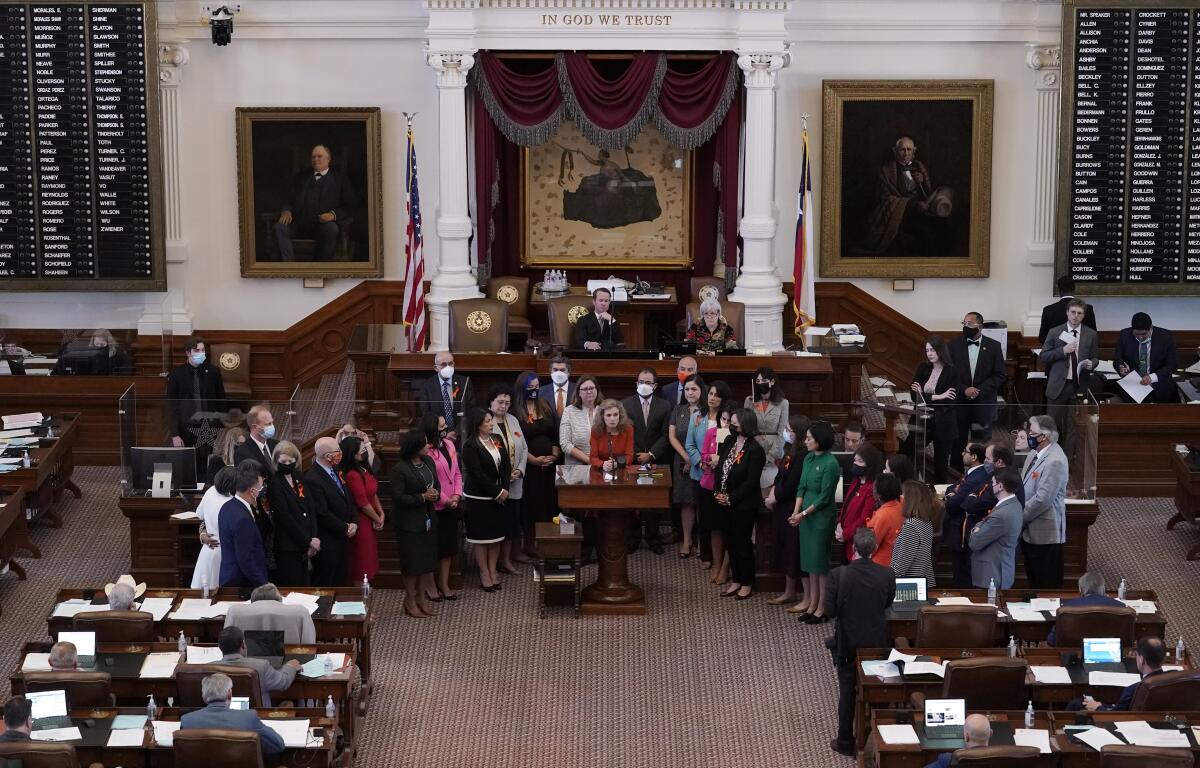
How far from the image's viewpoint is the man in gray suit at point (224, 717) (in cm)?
955

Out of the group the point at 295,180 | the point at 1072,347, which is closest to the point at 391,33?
the point at 295,180

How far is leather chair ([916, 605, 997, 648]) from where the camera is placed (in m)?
11.3

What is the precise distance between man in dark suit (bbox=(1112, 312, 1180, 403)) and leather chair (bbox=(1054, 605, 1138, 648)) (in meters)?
6.01

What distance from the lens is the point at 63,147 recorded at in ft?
60.6

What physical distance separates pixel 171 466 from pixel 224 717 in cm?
502

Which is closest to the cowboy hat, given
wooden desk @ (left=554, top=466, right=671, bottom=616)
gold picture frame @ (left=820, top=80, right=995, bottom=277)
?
wooden desk @ (left=554, top=466, right=671, bottom=616)

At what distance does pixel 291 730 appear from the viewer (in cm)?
995

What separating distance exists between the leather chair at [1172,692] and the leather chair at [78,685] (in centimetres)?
584

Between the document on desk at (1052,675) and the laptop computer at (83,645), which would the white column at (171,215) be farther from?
the document on desk at (1052,675)

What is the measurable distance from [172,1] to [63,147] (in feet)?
6.18

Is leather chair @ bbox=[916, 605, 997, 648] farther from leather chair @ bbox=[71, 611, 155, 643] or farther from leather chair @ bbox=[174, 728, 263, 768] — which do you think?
leather chair @ bbox=[71, 611, 155, 643]

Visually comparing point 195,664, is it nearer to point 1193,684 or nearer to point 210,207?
point 1193,684

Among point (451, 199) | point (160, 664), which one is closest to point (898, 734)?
point (160, 664)

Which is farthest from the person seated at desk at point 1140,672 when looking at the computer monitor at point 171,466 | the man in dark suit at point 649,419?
the computer monitor at point 171,466
